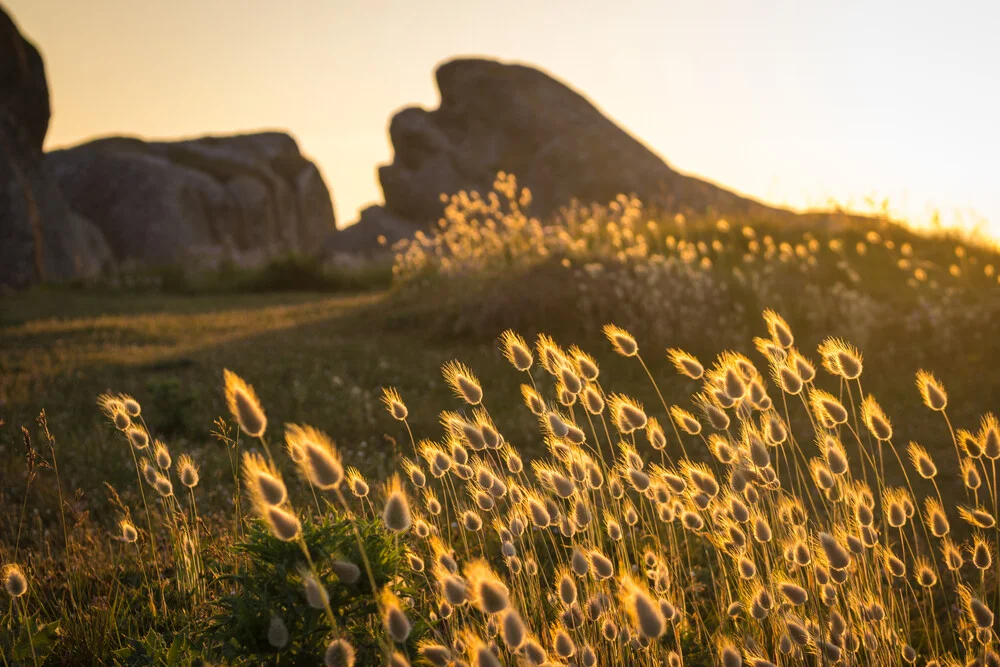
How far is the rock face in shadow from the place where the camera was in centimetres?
2422

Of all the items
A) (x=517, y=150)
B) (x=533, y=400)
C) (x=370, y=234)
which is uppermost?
(x=517, y=150)

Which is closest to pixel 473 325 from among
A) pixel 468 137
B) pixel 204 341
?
pixel 204 341

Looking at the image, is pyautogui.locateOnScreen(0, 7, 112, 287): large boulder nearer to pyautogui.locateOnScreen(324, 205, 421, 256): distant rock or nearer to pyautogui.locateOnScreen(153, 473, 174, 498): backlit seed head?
pyautogui.locateOnScreen(324, 205, 421, 256): distant rock

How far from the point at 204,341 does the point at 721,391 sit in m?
8.07

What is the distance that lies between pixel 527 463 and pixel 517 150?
22.6m

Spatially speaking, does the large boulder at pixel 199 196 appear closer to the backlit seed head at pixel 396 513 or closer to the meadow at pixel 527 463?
the meadow at pixel 527 463

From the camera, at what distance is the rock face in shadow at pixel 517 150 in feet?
79.5

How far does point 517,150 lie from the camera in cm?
2661

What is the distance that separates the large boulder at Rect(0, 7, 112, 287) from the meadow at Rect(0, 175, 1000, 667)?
1.03m

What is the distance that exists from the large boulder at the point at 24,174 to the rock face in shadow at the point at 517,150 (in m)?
11.4

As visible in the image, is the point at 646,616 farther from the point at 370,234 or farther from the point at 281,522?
the point at 370,234

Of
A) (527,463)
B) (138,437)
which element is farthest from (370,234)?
(138,437)

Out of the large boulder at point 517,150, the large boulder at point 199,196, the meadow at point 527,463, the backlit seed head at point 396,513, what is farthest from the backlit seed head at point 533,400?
the large boulder at point 517,150

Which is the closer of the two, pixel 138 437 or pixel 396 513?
pixel 396 513
